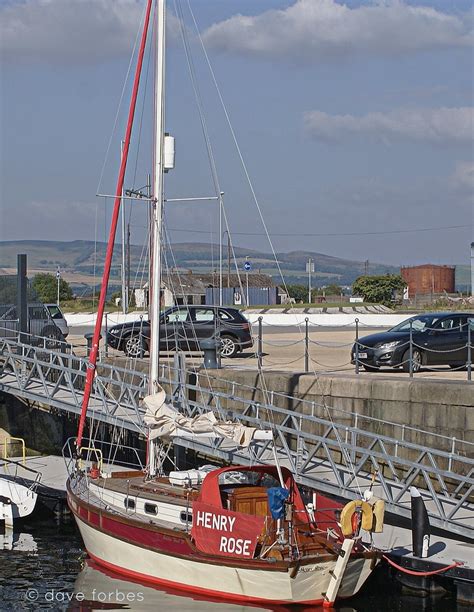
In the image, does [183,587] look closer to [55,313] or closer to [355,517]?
[355,517]

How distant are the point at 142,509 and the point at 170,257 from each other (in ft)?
14.9

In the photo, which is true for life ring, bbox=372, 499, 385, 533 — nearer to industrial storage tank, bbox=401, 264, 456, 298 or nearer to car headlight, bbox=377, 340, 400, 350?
car headlight, bbox=377, 340, 400, 350

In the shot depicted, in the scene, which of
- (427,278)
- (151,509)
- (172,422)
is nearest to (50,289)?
(427,278)

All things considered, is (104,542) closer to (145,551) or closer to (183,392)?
(145,551)

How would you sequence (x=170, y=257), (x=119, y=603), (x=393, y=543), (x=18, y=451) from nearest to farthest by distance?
(x=119, y=603) → (x=393, y=543) → (x=170, y=257) → (x=18, y=451)

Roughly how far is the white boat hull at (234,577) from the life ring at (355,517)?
1.61ft

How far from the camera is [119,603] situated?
16.5 m

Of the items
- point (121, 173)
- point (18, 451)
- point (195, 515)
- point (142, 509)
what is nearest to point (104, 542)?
point (142, 509)

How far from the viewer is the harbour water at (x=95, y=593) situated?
1611 cm

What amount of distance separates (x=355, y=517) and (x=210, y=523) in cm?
214

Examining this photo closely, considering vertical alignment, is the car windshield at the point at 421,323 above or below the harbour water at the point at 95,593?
above

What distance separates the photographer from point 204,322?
30.8 m
